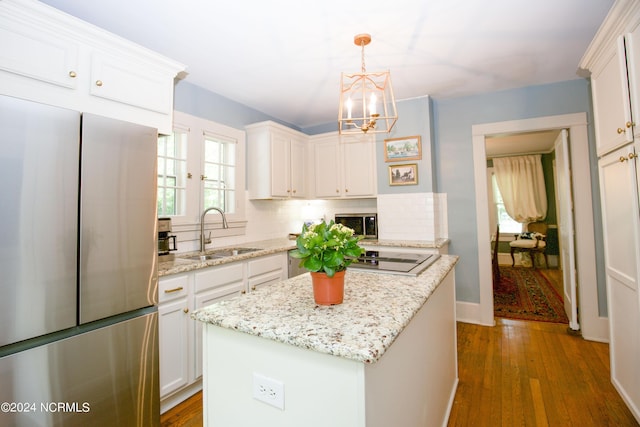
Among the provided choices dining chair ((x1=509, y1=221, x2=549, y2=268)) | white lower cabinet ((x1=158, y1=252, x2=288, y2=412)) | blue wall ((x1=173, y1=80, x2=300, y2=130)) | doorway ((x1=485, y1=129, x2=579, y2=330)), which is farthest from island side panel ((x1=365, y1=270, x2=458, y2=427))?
dining chair ((x1=509, y1=221, x2=549, y2=268))

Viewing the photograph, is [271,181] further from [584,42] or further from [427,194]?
[584,42]

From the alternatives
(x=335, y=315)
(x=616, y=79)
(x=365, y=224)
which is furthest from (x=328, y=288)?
(x=365, y=224)

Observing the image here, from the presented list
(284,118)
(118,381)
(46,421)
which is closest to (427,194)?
(284,118)

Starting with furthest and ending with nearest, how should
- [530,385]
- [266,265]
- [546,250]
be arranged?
[546,250]
[266,265]
[530,385]

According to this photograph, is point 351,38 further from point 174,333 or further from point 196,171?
point 174,333

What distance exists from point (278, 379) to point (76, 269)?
115 centimetres

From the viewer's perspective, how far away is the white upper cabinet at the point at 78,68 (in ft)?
4.47

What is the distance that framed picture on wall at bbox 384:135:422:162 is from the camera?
11.1 feet

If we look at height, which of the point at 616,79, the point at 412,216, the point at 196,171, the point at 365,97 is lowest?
the point at 412,216

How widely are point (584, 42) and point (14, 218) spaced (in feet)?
12.3

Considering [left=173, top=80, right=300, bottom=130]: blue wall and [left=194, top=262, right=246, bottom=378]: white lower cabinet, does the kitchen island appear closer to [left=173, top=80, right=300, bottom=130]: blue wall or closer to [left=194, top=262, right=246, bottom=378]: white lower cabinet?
[left=194, top=262, right=246, bottom=378]: white lower cabinet

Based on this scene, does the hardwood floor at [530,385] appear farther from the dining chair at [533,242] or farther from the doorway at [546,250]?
the dining chair at [533,242]

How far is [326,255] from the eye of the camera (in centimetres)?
102

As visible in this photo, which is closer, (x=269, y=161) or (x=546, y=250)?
(x=269, y=161)
